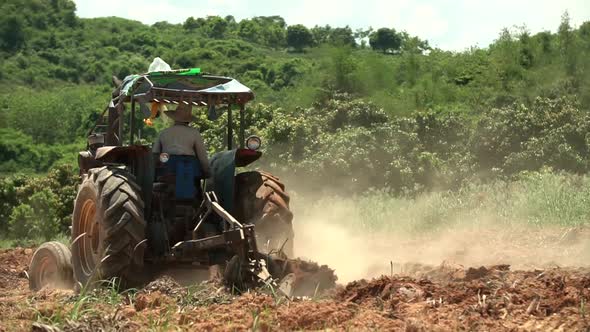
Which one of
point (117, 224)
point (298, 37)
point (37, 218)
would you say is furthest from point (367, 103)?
point (298, 37)

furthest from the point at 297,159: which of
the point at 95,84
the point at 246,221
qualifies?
the point at 95,84

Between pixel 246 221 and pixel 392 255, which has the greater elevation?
pixel 246 221

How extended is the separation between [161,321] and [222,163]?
127 inches

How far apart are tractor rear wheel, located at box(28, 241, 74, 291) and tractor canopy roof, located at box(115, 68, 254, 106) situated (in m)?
1.61

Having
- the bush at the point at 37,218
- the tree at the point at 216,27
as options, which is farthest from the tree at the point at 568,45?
the tree at the point at 216,27

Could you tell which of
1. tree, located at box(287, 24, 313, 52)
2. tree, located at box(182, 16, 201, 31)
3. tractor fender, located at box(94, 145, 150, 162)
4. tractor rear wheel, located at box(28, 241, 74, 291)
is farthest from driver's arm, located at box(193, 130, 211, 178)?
tree, located at box(182, 16, 201, 31)

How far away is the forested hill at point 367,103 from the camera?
22.2 m

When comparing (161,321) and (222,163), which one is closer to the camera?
(161,321)

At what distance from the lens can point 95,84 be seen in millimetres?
79375

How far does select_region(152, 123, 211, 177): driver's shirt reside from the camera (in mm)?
9234

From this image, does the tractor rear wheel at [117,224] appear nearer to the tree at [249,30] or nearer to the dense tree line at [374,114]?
the dense tree line at [374,114]

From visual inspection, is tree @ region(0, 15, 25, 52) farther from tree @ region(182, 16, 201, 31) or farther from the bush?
the bush

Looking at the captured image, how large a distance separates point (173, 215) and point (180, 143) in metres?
0.68

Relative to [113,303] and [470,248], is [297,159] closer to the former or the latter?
[470,248]
